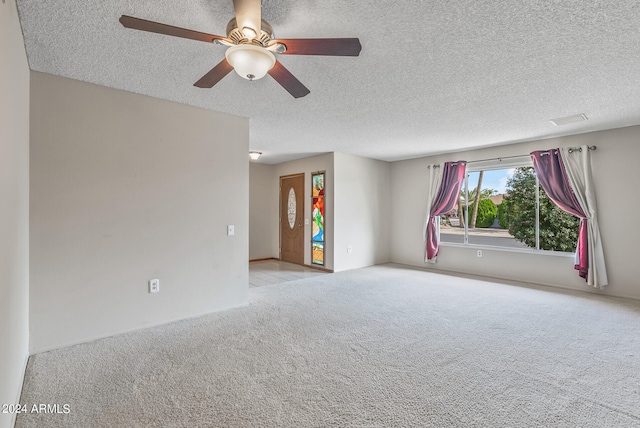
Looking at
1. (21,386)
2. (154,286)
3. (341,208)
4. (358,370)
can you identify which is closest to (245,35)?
(358,370)

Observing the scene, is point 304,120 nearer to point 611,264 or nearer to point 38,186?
point 38,186

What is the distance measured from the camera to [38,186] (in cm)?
255

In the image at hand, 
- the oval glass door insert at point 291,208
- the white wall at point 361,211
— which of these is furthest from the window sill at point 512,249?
the oval glass door insert at point 291,208

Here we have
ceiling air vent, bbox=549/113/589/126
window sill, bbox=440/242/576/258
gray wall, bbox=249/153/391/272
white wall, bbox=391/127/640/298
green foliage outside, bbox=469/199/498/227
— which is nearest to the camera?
ceiling air vent, bbox=549/113/589/126

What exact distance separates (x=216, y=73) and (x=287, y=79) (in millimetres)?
490

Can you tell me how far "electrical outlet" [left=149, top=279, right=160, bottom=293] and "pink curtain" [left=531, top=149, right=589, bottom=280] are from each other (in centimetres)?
573

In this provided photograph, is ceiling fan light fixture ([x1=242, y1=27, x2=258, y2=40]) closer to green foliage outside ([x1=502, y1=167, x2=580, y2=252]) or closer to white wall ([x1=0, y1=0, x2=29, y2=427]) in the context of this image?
white wall ([x1=0, y1=0, x2=29, y2=427])

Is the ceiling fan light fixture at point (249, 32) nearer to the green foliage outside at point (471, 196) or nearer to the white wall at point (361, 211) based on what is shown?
the white wall at point (361, 211)

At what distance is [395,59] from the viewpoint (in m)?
2.36

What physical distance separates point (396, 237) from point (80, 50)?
621cm

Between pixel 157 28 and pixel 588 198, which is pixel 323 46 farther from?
pixel 588 198

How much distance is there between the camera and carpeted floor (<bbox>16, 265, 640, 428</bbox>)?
1807 mm

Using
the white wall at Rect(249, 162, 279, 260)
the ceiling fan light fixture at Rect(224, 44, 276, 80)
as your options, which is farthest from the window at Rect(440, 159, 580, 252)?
the ceiling fan light fixture at Rect(224, 44, 276, 80)

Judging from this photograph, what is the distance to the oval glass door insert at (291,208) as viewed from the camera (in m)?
7.08
